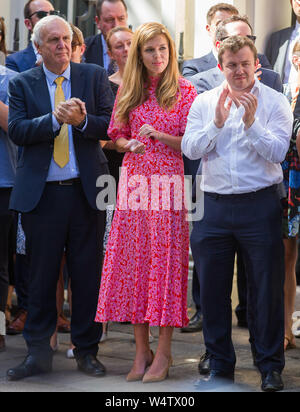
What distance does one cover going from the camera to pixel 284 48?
23.5 feet

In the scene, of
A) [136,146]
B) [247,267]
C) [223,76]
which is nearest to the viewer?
[247,267]

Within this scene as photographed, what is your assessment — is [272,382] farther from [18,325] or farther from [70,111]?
[18,325]

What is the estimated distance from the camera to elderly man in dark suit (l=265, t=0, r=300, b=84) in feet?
22.4

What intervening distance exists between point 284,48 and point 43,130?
238cm

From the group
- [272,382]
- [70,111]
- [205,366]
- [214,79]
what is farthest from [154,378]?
[214,79]

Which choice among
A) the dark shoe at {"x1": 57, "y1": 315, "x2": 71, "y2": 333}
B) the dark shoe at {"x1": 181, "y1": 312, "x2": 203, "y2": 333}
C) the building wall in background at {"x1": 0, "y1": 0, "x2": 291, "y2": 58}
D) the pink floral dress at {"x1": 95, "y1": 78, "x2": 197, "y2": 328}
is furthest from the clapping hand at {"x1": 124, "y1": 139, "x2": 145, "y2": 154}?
the building wall in background at {"x1": 0, "y1": 0, "x2": 291, "y2": 58}

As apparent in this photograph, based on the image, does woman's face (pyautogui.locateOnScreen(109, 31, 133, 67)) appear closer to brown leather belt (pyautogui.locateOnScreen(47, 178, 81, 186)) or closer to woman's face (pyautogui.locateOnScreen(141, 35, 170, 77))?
woman's face (pyautogui.locateOnScreen(141, 35, 170, 77))

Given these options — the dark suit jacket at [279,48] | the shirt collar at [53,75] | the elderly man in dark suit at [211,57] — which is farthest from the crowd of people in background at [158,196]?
the dark suit jacket at [279,48]

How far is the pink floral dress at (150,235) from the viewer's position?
5586 mm

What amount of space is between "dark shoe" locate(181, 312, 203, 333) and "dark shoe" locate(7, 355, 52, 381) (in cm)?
149

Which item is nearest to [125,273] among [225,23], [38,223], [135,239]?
[135,239]

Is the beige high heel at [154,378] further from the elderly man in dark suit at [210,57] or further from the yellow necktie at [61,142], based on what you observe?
the elderly man in dark suit at [210,57]
